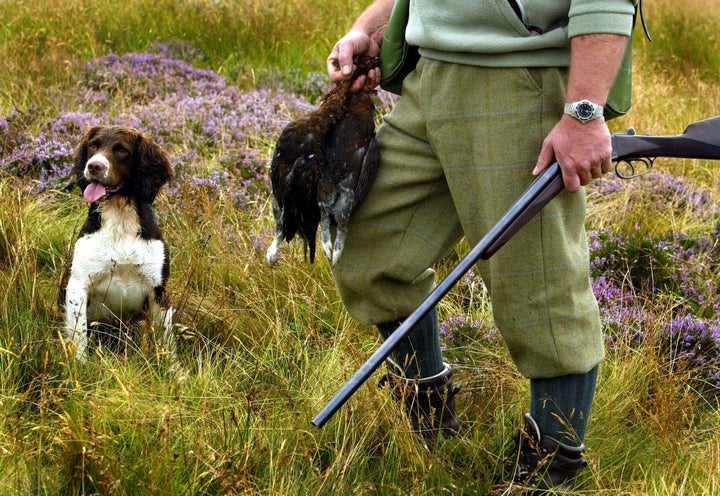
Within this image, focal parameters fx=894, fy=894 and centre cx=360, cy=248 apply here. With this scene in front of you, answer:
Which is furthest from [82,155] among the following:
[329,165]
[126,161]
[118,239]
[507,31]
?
[507,31]

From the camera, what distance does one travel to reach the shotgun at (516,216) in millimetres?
2412

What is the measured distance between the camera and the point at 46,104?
6355 millimetres

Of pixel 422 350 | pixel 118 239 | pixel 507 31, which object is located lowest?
pixel 422 350

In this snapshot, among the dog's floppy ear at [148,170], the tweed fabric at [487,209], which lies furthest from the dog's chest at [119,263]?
the tweed fabric at [487,209]

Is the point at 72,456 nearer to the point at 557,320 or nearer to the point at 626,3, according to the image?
the point at 557,320

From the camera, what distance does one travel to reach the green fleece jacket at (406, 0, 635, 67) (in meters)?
2.39

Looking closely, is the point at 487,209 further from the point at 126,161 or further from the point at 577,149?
the point at 126,161

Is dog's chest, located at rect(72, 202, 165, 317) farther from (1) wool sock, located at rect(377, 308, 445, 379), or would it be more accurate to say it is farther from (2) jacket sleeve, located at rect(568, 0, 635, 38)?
(2) jacket sleeve, located at rect(568, 0, 635, 38)

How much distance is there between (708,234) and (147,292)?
3.08m

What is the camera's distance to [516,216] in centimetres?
242

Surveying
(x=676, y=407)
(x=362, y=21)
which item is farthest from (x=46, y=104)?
(x=676, y=407)

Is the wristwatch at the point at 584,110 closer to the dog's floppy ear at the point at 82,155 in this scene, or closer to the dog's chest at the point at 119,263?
the dog's chest at the point at 119,263

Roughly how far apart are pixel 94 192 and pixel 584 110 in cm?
230

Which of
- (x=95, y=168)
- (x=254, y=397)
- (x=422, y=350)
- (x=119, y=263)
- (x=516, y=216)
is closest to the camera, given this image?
(x=516, y=216)
